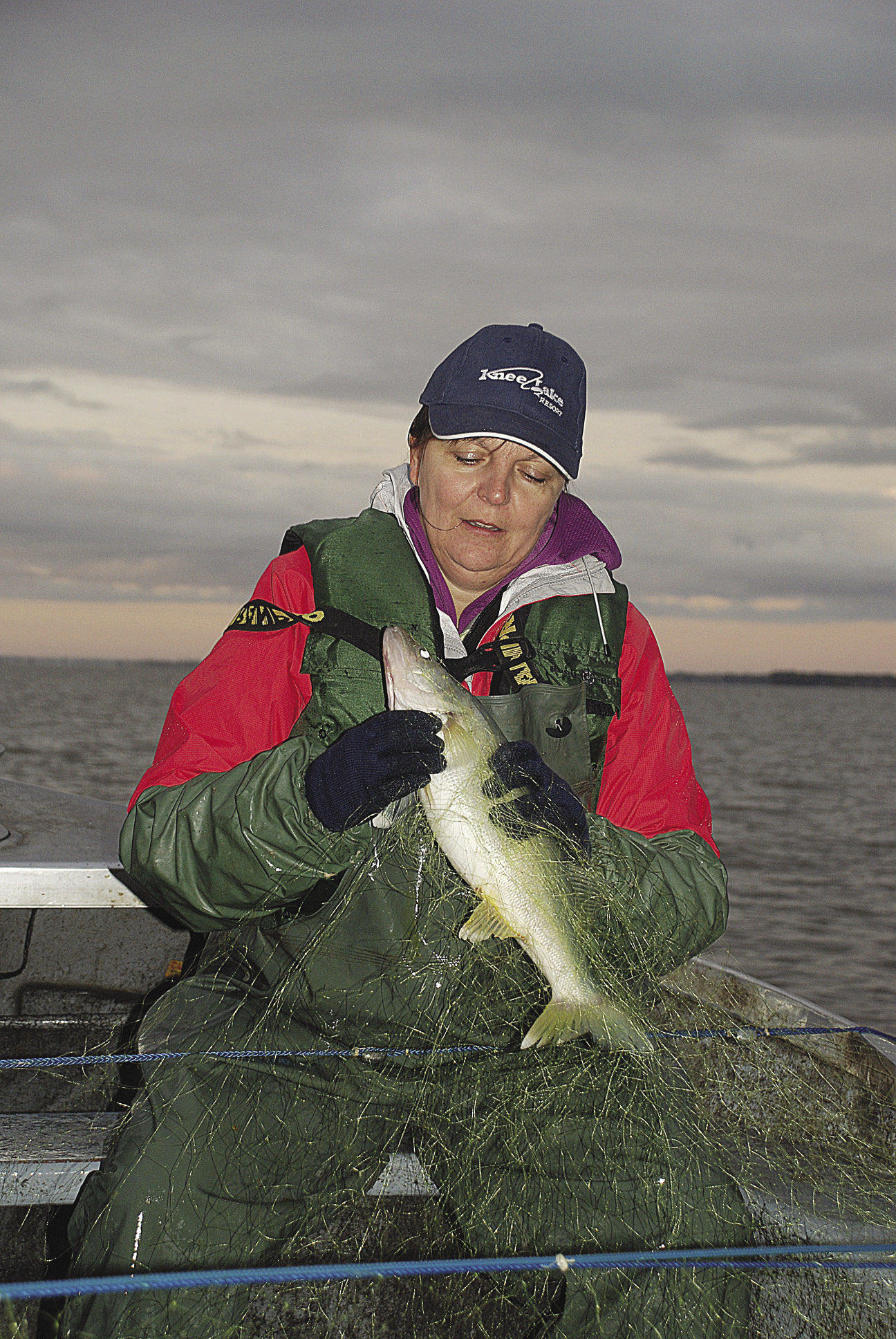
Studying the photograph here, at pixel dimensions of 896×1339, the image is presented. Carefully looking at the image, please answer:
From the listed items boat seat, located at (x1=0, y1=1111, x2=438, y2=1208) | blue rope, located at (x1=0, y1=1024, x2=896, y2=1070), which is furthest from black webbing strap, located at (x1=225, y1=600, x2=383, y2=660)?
boat seat, located at (x1=0, y1=1111, x2=438, y2=1208)

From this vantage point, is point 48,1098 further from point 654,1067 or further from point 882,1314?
point 882,1314

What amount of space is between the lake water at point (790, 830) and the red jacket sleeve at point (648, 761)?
1576mm

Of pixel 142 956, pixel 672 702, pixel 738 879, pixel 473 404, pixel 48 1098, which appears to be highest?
pixel 473 404

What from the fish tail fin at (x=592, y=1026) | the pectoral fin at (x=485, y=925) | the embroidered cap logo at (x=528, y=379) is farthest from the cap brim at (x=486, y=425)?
the fish tail fin at (x=592, y=1026)

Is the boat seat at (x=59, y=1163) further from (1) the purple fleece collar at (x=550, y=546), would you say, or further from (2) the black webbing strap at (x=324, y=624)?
(1) the purple fleece collar at (x=550, y=546)

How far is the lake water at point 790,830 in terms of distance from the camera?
40.5ft

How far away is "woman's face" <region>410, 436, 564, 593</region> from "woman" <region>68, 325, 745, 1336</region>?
10 millimetres

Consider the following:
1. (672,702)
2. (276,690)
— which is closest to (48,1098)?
(276,690)

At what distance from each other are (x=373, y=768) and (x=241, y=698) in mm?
829

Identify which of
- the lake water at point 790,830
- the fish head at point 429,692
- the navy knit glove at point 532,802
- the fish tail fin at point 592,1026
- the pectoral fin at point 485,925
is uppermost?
the fish head at point 429,692

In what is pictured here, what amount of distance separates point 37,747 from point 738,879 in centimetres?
2476

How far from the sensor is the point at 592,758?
3.58 m

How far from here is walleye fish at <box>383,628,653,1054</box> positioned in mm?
2756

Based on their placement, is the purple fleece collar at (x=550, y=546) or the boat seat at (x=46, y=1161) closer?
the boat seat at (x=46, y=1161)
